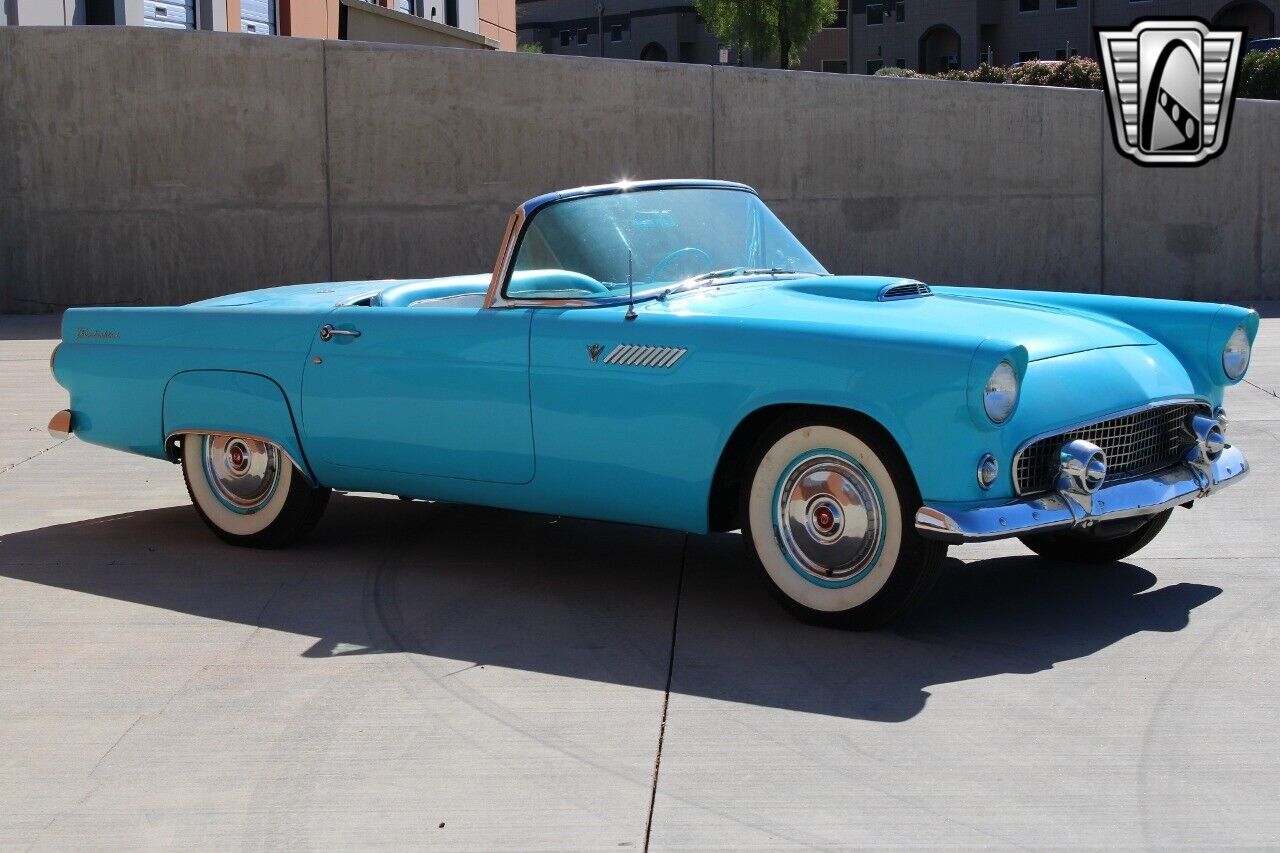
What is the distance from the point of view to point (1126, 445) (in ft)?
15.9

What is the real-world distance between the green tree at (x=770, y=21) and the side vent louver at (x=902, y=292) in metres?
60.7

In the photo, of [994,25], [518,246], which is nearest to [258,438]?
[518,246]

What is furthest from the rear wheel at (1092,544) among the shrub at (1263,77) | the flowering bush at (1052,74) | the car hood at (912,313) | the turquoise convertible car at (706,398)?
the flowering bush at (1052,74)

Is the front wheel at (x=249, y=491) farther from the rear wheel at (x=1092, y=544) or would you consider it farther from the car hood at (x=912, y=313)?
the rear wheel at (x=1092, y=544)

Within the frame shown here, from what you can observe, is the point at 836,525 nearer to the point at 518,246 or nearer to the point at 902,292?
the point at 902,292

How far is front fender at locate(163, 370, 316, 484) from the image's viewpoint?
5.79 m

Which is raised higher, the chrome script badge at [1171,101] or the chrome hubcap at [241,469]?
the chrome script badge at [1171,101]

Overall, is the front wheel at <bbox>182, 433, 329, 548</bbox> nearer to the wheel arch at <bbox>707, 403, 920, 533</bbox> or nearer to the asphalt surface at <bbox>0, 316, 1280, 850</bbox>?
the asphalt surface at <bbox>0, 316, 1280, 850</bbox>

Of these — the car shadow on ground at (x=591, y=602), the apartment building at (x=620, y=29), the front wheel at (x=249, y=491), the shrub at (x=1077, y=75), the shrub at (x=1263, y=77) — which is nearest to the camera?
the car shadow on ground at (x=591, y=602)

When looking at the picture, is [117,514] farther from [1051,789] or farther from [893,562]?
[1051,789]

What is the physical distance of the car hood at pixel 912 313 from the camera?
4.69 meters

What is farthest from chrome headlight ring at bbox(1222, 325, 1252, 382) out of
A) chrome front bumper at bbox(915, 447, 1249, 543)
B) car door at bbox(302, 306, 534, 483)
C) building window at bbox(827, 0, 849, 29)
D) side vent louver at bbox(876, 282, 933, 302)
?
building window at bbox(827, 0, 849, 29)

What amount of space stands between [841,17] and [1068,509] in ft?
230

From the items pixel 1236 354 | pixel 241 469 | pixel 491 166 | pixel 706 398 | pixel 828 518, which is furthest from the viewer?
pixel 491 166
